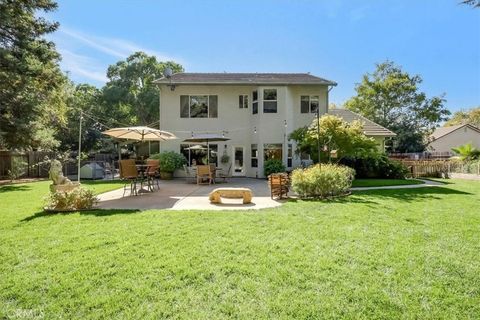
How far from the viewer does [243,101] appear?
20.3 meters

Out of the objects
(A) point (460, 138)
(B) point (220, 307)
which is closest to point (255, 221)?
A: (B) point (220, 307)

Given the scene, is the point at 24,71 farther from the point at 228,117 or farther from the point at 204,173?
the point at 228,117

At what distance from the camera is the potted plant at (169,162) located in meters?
18.1

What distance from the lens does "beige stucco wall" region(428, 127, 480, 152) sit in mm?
40844

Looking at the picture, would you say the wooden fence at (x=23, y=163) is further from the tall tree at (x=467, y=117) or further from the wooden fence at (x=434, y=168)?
the tall tree at (x=467, y=117)

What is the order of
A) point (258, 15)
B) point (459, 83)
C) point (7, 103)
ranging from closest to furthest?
point (258, 15) < point (7, 103) < point (459, 83)

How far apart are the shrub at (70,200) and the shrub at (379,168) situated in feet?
51.2

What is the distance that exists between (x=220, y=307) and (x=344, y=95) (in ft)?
147

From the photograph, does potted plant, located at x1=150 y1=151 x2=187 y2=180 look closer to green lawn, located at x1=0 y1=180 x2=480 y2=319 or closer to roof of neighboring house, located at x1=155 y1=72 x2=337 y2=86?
roof of neighboring house, located at x1=155 y1=72 x2=337 y2=86

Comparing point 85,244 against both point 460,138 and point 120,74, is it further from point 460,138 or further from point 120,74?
point 460,138

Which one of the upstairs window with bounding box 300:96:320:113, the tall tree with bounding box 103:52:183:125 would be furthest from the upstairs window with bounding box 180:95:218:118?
the tall tree with bounding box 103:52:183:125

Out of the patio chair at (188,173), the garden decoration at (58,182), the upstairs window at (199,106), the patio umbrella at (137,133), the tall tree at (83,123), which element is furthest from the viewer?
the tall tree at (83,123)

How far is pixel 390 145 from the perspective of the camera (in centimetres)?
3803

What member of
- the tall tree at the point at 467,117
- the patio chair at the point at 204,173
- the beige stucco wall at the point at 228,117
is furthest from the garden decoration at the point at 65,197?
the tall tree at the point at 467,117
